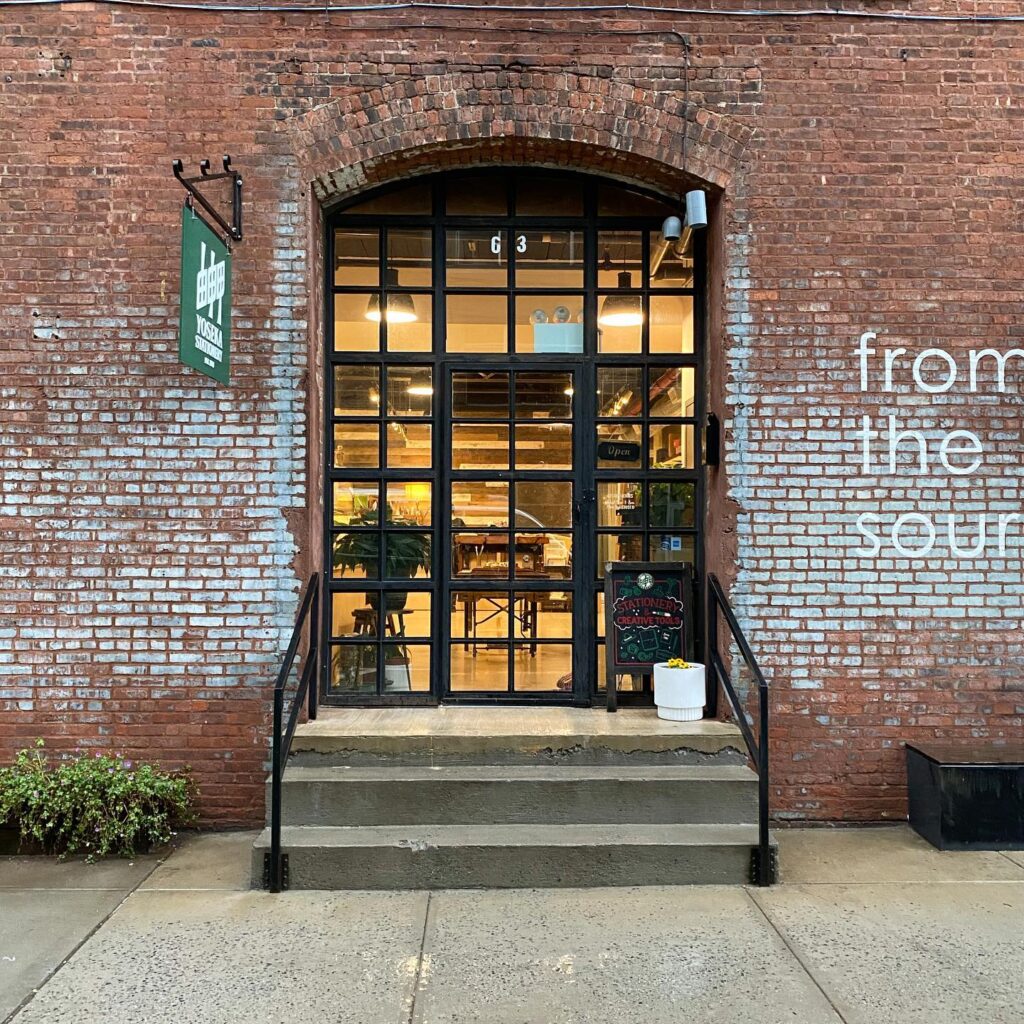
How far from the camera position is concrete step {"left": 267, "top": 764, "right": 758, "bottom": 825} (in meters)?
4.66

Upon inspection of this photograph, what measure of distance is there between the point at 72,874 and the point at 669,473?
176 inches

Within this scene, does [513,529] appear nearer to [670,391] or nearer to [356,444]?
[356,444]

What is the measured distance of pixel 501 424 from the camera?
5.86m

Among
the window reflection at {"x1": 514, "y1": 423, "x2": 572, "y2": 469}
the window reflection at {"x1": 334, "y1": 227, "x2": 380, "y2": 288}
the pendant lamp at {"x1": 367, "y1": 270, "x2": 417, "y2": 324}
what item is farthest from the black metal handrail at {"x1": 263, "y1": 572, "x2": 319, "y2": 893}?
the window reflection at {"x1": 334, "y1": 227, "x2": 380, "y2": 288}

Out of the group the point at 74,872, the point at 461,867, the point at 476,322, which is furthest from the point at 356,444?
the point at 74,872

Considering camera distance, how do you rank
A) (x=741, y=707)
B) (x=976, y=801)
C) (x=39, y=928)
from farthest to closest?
(x=741, y=707), (x=976, y=801), (x=39, y=928)

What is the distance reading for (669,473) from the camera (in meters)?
5.81

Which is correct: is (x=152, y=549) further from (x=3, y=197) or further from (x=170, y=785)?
(x=3, y=197)

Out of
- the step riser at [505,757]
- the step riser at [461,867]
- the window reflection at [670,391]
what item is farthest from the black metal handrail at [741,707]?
the window reflection at [670,391]

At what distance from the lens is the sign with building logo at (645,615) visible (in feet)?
18.3

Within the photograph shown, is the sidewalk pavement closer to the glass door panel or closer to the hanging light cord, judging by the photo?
the glass door panel

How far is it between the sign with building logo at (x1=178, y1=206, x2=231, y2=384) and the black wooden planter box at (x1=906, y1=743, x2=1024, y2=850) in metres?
4.94

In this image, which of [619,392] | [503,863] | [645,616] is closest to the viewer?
[503,863]

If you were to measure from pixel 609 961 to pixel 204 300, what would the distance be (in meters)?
4.07
